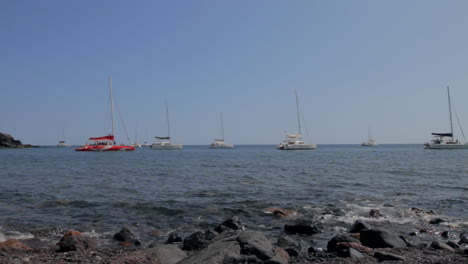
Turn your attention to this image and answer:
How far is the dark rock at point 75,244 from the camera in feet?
28.3

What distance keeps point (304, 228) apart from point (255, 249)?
465 cm

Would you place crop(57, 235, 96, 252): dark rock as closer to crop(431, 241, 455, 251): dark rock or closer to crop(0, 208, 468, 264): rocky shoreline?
crop(0, 208, 468, 264): rocky shoreline

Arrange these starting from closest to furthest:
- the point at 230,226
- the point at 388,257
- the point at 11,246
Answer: the point at 388,257 < the point at 11,246 < the point at 230,226

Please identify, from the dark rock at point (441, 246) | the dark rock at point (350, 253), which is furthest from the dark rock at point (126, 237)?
the dark rock at point (441, 246)

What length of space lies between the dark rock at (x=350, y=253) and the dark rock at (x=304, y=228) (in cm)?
276

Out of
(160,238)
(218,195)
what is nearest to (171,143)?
(218,195)

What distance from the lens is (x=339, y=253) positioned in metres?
7.93

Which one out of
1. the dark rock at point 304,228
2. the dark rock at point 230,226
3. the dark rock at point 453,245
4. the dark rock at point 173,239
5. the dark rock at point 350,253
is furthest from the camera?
the dark rock at point 304,228

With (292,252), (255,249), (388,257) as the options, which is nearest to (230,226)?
(292,252)

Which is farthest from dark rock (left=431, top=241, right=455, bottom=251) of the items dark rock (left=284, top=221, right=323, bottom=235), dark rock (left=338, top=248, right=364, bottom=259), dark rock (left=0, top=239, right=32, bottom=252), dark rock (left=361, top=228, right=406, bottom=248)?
dark rock (left=0, top=239, right=32, bottom=252)

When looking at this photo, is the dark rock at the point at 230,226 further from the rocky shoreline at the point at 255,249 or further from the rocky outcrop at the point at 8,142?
the rocky outcrop at the point at 8,142

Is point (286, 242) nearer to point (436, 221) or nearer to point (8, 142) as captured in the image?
point (436, 221)

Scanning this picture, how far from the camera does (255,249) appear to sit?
652cm

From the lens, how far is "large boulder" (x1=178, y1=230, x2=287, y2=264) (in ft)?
20.3
